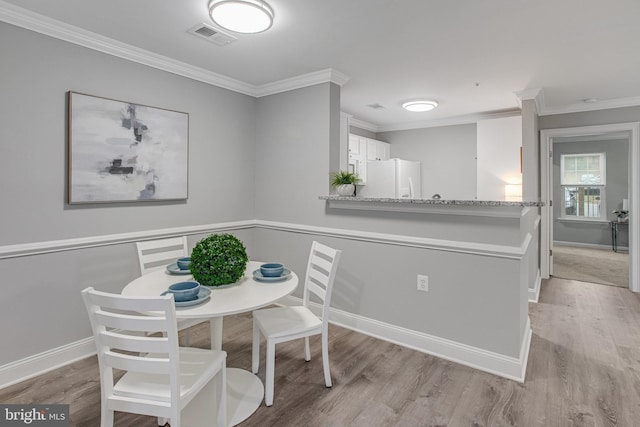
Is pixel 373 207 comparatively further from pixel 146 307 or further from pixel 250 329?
pixel 146 307

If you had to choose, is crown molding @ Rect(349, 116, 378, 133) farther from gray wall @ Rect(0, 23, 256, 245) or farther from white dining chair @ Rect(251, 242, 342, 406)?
white dining chair @ Rect(251, 242, 342, 406)

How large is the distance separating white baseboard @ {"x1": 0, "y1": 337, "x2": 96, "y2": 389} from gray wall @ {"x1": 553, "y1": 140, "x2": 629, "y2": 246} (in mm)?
8997

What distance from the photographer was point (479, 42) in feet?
8.46

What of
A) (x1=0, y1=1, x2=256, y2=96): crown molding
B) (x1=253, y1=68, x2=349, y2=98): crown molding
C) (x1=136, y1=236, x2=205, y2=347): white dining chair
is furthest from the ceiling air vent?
(x1=136, y1=236, x2=205, y2=347): white dining chair

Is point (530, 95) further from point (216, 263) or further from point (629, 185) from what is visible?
point (216, 263)

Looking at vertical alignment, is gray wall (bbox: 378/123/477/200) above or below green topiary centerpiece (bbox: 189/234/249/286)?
above

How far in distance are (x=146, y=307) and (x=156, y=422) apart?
40.2 inches

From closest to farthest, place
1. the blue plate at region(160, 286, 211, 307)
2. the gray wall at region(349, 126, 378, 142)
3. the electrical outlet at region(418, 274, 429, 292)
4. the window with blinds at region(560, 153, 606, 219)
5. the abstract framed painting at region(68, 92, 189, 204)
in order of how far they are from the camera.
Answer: the blue plate at region(160, 286, 211, 307) < the abstract framed painting at region(68, 92, 189, 204) < the electrical outlet at region(418, 274, 429, 292) < the gray wall at region(349, 126, 378, 142) < the window with blinds at region(560, 153, 606, 219)

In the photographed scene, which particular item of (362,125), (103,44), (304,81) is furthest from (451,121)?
(103,44)

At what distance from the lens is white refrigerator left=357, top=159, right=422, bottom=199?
511 centimetres

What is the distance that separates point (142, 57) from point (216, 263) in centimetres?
199

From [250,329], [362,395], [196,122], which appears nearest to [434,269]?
[362,395]

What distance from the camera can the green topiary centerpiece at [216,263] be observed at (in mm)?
1892

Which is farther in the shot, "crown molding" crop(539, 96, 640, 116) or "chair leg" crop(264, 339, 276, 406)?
"crown molding" crop(539, 96, 640, 116)
